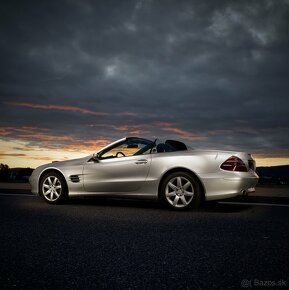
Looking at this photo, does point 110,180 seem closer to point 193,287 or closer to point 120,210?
point 120,210

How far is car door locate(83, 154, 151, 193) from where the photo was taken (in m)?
7.68

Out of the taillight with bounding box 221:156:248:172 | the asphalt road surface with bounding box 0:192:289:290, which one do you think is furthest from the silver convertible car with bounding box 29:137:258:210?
the asphalt road surface with bounding box 0:192:289:290

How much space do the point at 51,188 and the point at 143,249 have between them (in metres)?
4.85

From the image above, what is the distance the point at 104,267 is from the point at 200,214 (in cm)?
377

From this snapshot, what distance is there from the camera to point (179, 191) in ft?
24.0

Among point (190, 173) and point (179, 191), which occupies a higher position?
point (190, 173)

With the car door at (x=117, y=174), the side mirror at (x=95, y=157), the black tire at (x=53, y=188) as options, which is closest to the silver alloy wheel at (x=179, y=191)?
the car door at (x=117, y=174)

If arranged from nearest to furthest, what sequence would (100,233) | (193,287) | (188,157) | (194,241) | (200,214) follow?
1. (193,287)
2. (194,241)
3. (100,233)
4. (200,214)
5. (188,157)

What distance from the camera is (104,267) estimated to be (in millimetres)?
3412

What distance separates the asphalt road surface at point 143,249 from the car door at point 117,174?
2.27ft

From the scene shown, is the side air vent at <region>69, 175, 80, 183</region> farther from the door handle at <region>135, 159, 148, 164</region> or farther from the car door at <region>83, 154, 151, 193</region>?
the door handle at <region>135, 159, 148, 164</region>

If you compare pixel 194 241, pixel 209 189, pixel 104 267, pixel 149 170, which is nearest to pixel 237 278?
pixel 104 267

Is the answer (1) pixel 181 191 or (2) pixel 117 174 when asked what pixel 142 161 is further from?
(1) pixel 181 191

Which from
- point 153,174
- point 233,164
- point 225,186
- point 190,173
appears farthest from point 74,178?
point 233,164
